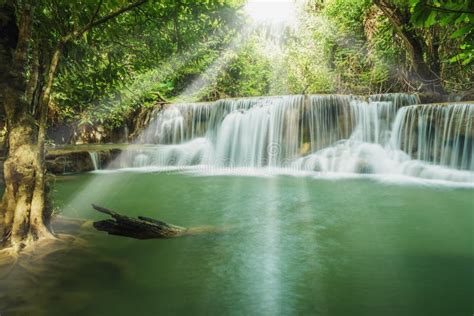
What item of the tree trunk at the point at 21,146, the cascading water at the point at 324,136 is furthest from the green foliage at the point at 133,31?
the cascading water at the point at 324,136

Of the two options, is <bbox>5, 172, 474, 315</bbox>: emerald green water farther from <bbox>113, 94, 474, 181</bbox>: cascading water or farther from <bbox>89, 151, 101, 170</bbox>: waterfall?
<bbox>89, 151, 101, 170</bbox>: waterfall

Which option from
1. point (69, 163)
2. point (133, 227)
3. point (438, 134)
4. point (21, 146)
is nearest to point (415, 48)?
point (438, 134)

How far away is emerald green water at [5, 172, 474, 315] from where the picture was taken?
306cm

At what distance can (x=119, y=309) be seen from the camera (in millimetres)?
2943

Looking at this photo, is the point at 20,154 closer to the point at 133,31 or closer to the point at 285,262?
the point at 133,31

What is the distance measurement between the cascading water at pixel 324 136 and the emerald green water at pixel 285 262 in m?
3.04

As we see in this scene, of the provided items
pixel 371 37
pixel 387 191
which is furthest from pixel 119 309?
pixel 371 37

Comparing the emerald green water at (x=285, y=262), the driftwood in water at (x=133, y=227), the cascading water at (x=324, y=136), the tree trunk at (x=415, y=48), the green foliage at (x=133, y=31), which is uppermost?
the tree trunk at (x=415, y=48)

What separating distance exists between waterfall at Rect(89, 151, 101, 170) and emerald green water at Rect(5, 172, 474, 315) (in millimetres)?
5193

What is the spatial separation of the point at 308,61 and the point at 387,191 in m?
12.4

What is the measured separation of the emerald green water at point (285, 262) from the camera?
3.06 meters

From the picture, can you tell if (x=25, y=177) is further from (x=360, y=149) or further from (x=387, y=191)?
(x=360, y=149)

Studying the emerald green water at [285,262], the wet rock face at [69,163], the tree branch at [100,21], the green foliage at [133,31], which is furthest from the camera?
the wet rock face at [69,163]

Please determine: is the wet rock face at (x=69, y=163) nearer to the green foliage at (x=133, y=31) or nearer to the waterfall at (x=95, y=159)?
the waterfall at (x=95, y=159)
